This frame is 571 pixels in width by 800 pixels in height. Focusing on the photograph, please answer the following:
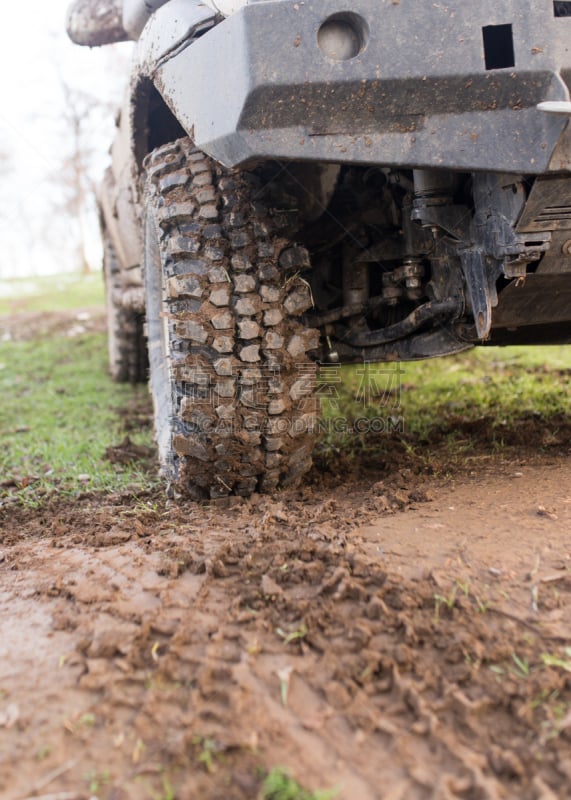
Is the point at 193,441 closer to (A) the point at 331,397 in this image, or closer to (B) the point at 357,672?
(B) the point at 357,672

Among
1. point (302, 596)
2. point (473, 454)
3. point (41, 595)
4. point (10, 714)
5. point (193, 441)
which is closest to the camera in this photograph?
point (10, 714)

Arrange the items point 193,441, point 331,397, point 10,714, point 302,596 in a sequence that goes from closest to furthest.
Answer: point 10,714 < point 302,596 < point 193,441 < point 331,397

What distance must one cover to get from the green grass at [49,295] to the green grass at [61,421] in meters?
4.76

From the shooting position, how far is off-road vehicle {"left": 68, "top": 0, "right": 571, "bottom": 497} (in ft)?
6.44

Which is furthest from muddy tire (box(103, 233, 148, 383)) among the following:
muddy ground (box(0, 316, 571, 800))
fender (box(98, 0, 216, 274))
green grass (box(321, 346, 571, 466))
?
muddy ground (box(0, 316, 571, 800))

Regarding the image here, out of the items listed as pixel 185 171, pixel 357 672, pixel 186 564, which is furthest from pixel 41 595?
pixel 185 171

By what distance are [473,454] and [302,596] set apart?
4.94ft

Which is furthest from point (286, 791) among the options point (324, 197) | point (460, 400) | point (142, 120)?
point (460, 400)

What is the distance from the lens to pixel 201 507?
266 cm

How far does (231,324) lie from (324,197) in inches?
25.9

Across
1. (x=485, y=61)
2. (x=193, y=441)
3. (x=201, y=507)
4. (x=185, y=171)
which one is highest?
(x=485, y=61)

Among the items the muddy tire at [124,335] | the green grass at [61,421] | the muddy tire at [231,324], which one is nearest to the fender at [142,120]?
the muddy tire at [231,324]

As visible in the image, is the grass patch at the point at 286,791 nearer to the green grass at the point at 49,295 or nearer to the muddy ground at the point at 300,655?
the muddy ground at the point at 300,655

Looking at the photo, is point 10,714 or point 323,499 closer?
point 10,714
